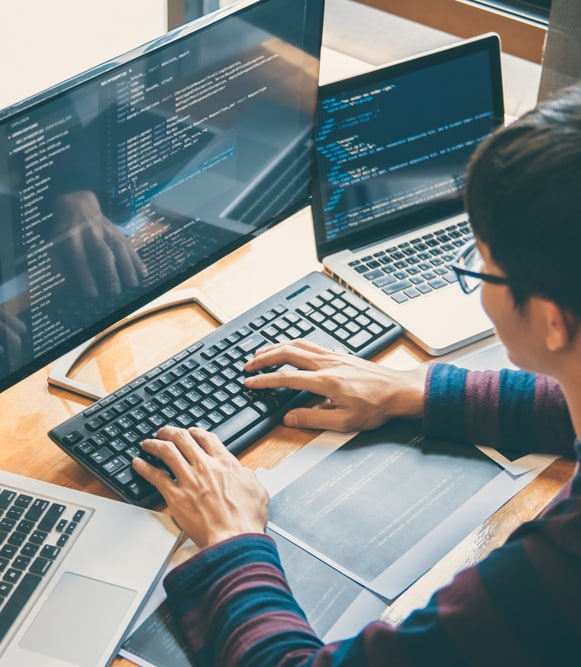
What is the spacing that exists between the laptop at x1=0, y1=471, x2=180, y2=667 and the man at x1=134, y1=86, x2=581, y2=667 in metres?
0.04

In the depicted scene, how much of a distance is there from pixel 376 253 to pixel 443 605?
0.72 meters

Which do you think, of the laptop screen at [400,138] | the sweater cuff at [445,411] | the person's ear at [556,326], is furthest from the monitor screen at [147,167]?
the person's ear at [556,326]

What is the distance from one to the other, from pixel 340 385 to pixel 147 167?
1.19 feet

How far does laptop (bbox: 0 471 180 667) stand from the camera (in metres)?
0.94

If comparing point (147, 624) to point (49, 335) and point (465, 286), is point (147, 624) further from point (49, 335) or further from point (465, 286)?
point (465, 286)

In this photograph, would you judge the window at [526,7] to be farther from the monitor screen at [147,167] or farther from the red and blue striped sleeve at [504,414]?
the red and blue striped sleeve at [504,414]

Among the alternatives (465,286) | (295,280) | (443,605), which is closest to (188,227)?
(295,280)

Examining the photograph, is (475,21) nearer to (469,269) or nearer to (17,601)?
(469,269)

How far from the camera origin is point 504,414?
1188 mm

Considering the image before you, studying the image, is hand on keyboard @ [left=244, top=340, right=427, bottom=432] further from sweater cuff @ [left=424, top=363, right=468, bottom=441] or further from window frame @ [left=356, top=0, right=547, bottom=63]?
window frame @ [left=356, top=0, right=547, bottom=63]

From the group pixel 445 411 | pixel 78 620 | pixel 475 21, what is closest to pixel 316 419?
pixel 445 411

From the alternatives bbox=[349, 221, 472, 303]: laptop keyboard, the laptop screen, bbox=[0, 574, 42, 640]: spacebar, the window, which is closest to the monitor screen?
the laptop screen

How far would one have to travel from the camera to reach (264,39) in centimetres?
126

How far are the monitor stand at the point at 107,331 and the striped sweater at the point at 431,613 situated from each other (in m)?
0.36
